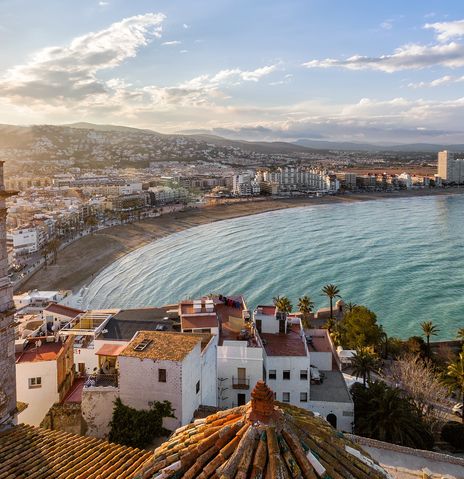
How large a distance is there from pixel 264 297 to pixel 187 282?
29.0 feet

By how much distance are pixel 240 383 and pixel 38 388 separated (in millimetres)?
7028

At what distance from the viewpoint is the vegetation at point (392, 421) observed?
58.7ft

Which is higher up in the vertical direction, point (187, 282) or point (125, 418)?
point (125, 418)

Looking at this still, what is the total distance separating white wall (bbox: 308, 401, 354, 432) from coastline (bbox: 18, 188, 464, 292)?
3295cm

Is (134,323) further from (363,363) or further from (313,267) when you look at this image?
(313,267)

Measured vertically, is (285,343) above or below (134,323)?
below

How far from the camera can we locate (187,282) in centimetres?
4875

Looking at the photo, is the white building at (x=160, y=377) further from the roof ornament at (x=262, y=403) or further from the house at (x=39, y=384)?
the roof ornament at (x=262, y=403)

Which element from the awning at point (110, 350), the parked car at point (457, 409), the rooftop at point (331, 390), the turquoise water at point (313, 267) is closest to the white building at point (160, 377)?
the awning at point (110, 350)

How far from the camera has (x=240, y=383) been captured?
750 inches

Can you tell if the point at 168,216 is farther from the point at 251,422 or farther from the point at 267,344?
the point at 251,422

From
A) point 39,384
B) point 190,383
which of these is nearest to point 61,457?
point 190,383

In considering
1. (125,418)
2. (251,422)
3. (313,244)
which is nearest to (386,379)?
(125,418)

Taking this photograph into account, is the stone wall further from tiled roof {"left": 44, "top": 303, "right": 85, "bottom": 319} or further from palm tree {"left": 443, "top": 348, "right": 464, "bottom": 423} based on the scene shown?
palm tree {"left": 443, "top": 348, "right": 464, "bottom": 423}
